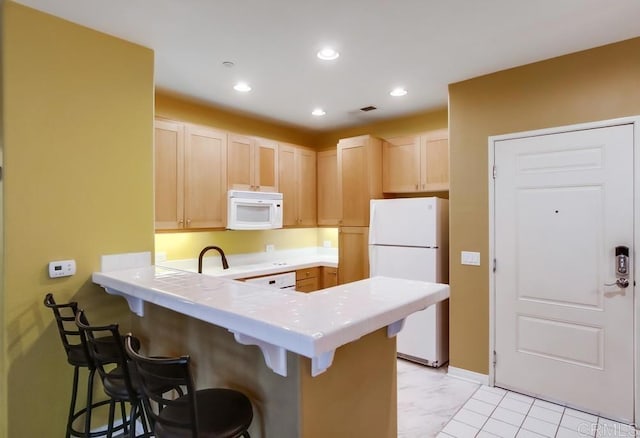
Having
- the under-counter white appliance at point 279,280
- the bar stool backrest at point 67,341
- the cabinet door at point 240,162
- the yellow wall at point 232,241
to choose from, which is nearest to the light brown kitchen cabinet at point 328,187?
the yellow wall at point 232,241

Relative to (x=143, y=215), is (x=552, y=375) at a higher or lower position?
lower

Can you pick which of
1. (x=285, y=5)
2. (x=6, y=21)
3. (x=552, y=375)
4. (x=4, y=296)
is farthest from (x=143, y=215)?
(x=552, y=375)

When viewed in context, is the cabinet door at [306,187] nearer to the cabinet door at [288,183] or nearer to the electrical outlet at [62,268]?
the cabinet door at [288,183]

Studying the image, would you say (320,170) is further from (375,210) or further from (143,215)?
(143,215)

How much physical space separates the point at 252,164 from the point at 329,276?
5.54 ft

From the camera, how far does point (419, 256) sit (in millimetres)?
3451

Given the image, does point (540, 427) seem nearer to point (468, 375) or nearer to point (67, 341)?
point (468, 375)

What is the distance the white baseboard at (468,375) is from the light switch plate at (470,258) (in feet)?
3.13

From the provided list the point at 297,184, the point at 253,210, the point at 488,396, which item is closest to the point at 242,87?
the point at 253,210

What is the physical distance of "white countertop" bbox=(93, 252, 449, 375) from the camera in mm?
1097

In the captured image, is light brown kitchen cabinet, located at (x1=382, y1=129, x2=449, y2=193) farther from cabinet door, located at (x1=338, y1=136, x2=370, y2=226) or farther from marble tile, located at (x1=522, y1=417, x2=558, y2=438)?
marble tile, located at (x1=522, y1=417, x2=558, y2=438)

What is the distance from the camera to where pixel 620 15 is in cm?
211

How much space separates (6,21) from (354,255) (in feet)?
11.3

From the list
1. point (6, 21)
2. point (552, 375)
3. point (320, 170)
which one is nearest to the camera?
point (6, 21)
